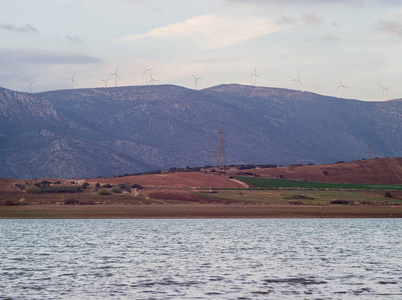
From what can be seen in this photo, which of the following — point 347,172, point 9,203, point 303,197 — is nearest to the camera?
point 9,203

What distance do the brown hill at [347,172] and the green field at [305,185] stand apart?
8190 mm

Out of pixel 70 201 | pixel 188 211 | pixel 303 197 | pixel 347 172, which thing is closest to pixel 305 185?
pixel 347 172

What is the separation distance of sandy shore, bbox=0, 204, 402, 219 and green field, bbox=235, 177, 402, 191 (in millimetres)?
43475

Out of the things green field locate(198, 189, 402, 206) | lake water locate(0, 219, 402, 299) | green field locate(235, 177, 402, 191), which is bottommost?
lake water locate(0, 219, 402, 299)

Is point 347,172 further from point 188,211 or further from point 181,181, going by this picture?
point 188,211

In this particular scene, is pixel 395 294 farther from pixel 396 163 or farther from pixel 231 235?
pixel 396 163

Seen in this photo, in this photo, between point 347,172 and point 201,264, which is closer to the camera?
point 201,264

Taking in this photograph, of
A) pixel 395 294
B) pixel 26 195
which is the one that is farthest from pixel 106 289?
pixel 26 195

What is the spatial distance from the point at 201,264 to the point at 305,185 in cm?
11145

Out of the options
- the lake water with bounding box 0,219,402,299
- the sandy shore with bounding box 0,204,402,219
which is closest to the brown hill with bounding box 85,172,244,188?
the sandy shore with bounding box 0,204,402,219

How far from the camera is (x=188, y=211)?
88.6 m

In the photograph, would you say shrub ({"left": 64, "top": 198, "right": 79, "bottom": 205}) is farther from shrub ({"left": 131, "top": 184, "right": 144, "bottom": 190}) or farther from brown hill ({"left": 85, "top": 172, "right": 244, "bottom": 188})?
brown hill ({"left": 85, "top": 172, "right": 244, "bottom": 188})

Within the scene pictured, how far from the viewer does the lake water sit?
30.8 metres

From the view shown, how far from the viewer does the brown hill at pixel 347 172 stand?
163 meters
